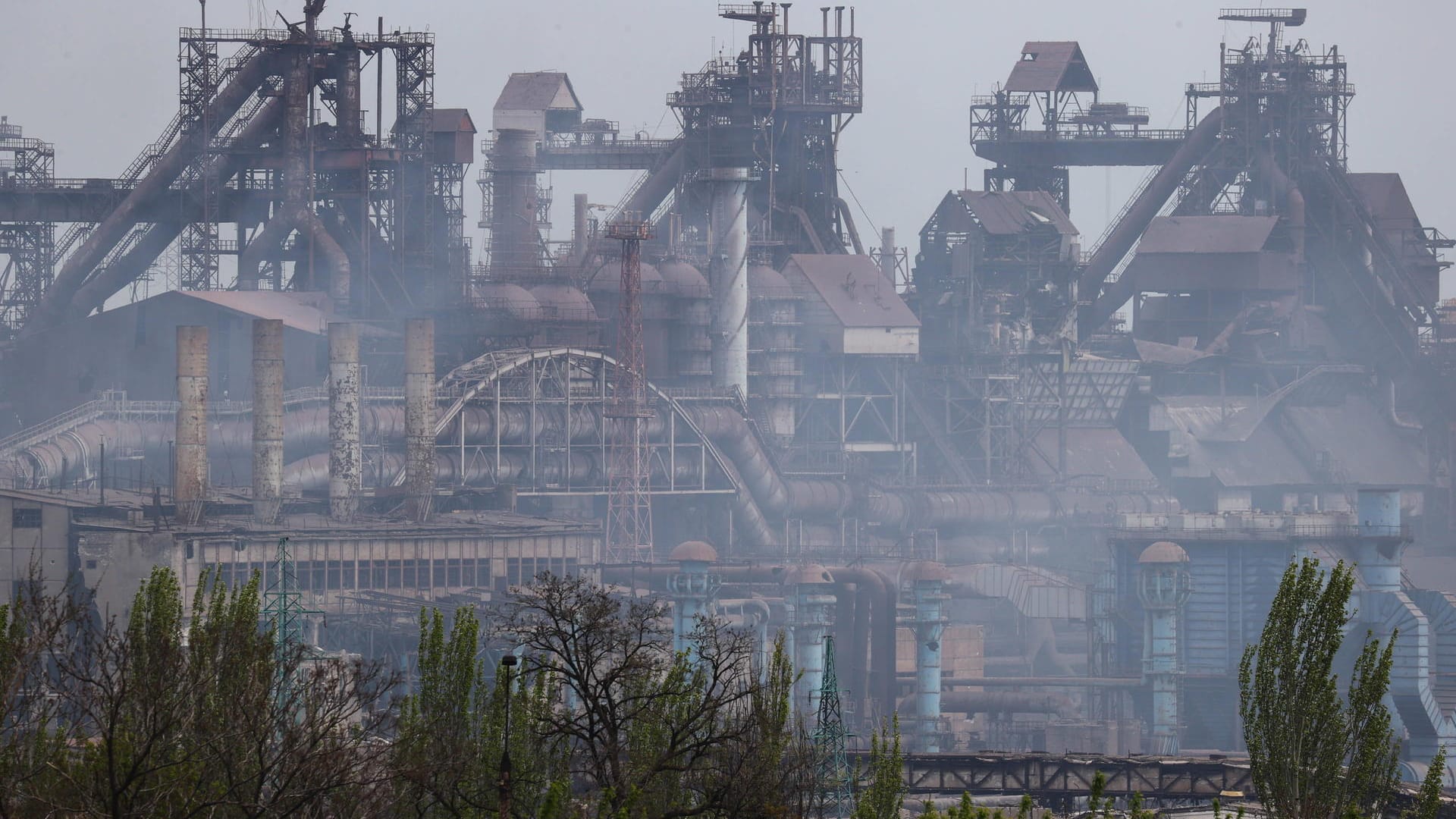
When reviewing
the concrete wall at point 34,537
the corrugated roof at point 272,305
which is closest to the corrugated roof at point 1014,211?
the corrugated roof at point 272,305

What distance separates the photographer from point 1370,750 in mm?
19922

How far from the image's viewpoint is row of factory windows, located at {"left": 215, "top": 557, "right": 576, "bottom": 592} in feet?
167

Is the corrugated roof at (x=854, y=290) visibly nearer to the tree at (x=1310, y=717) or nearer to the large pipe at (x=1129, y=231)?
the large pipe at (x=1129, y=231)

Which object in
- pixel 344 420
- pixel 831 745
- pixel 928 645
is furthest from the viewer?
pixel 344 420

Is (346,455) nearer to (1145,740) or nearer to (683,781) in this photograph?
(1145,740)

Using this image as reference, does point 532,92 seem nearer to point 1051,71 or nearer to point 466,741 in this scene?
point 1051,71

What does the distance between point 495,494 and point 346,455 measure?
18.5 feet

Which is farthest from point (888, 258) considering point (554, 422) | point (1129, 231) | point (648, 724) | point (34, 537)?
point (648, 724)

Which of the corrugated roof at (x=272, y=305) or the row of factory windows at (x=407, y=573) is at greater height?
the corrugated roof at (x=272, y=305)

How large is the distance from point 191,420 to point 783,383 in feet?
77.3

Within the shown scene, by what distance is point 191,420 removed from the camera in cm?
5097

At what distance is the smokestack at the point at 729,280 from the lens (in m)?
68.6

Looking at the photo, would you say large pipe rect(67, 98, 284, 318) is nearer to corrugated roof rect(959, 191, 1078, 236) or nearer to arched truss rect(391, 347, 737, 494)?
arched truss rect(391, 347, 737, 494)

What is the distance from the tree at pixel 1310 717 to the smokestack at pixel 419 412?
119 ft
